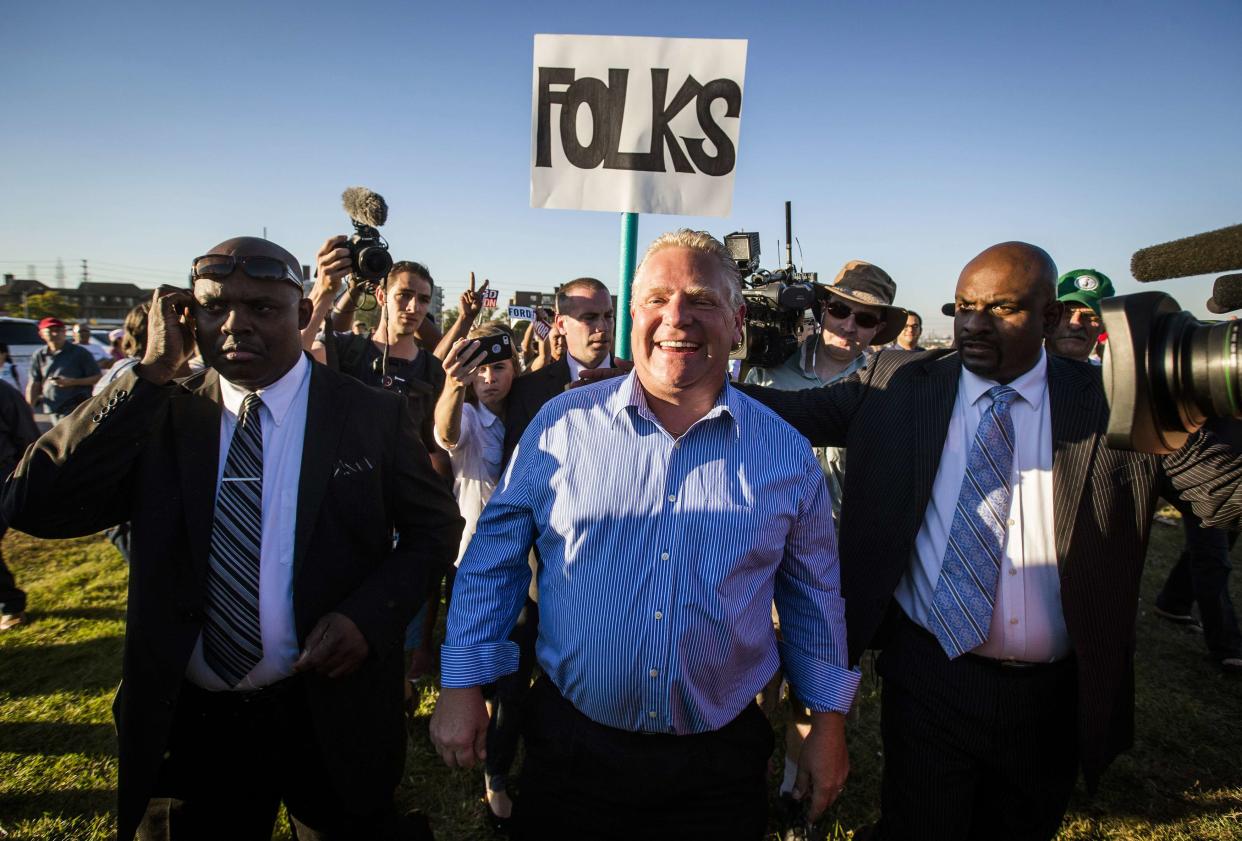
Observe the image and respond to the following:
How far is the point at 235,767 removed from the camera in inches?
75.5

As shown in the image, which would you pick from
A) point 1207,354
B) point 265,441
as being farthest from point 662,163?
point 1207,354

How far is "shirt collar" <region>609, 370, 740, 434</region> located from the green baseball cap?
109 inches

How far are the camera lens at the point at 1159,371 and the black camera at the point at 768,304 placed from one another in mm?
1854

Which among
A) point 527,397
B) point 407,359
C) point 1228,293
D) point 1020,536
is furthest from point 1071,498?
point 407,359

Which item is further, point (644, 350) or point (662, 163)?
point (662, 163)

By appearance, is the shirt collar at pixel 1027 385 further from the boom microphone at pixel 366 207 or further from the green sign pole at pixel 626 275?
the boom microphone at pixel 366 207

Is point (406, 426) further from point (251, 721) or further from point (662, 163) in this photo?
point (662, 163)

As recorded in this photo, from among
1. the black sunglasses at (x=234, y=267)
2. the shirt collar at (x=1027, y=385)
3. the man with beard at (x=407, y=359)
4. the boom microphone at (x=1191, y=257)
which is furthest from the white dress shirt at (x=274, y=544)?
the shirt collar at (x=1027, y=385)

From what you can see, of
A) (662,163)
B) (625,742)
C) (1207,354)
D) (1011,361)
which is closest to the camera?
(1207,354)

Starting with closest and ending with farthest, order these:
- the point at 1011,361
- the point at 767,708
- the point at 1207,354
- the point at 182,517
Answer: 1. the point at 1207,354
2. the point at 182,517
3. the point at 1011,361
4. the point at 767,708

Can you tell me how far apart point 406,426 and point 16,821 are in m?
2.64

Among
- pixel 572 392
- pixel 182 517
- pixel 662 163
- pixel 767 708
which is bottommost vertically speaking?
pixel 767 708

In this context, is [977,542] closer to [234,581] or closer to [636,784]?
[636,784]

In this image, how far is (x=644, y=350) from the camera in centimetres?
185
